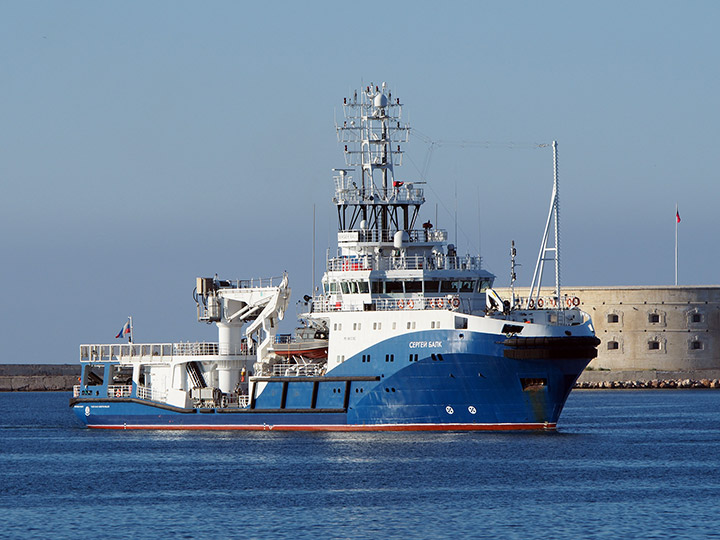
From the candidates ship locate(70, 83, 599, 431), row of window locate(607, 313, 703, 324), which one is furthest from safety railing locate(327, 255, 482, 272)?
row of window locate(607, 313, 703, 324)

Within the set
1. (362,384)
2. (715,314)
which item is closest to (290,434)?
A: (362,384)

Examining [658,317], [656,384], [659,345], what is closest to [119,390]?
[656,384]

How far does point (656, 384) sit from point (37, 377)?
2316 inches

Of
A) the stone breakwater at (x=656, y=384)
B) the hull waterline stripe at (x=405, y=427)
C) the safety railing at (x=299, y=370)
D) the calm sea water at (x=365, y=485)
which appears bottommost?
the calm sea water at (x=365, y=485)

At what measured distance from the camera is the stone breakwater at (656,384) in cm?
10756

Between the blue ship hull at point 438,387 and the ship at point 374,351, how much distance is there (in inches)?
2.0

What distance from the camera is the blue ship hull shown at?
171ft

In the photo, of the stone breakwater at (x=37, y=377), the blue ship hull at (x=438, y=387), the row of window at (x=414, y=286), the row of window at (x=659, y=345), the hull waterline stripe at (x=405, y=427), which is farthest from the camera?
the stone breakwater at (x=37, y=377)

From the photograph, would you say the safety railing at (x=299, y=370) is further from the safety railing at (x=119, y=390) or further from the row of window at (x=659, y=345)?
the row of window at (x=659, y=345)

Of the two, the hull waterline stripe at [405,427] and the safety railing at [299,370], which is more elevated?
the safety railing at [299,370]

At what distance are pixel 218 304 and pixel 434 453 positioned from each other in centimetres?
1657

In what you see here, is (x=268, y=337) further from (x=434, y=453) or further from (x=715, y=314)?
(x=715, y=314)

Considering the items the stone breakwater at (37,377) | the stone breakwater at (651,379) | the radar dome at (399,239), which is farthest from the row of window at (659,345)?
the radar dome at (399,239)

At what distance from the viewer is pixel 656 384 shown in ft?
353
